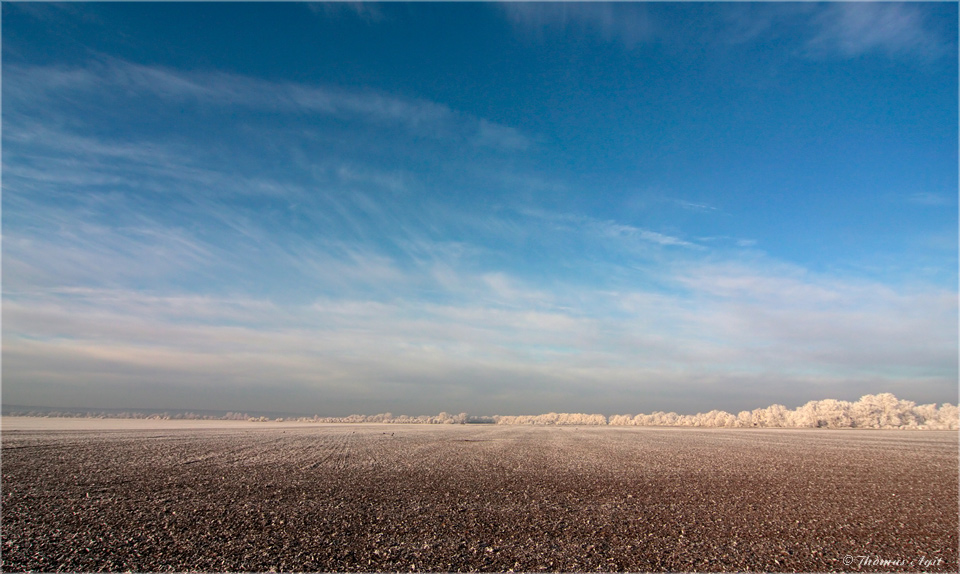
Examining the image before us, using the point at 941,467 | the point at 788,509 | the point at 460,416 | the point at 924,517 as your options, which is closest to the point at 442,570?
the point at 788,509

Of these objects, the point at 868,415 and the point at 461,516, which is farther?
the point at 868,415

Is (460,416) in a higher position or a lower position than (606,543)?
lower

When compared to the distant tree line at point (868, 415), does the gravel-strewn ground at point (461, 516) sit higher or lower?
higher

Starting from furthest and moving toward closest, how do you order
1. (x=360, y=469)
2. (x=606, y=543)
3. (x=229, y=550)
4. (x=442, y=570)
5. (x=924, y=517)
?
(x=360, y=469) → (x=924, y=517) → (x=606, y=543) → (x=229, y=550) → (x=442, y=570)

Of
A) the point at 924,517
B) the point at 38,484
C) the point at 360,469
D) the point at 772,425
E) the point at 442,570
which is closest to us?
the point at 442,570

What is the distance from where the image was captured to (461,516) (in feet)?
29.3

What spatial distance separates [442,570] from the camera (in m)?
6.18

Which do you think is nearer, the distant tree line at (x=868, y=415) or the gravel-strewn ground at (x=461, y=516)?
the gravel-strewn ground at (x=461, y=516)

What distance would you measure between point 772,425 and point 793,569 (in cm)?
8228

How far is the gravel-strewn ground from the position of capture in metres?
6.58

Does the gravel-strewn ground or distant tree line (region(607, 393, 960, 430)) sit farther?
distant tree line (region(607, 393, 960, 430))

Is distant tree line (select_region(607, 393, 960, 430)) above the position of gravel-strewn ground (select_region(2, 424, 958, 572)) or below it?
below

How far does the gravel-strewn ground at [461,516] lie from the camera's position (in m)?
6.58

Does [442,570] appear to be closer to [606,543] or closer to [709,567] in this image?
[606,543]
